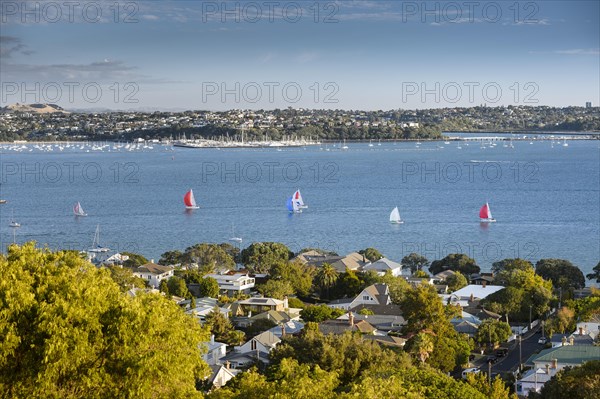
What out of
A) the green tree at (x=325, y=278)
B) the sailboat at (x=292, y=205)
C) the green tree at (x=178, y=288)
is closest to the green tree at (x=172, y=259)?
the green tree at (x=178, y=288)

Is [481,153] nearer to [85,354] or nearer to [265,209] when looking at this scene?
[265,209]

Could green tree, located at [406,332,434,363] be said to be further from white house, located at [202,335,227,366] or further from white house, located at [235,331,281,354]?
white house, located at [202,335,227,366]

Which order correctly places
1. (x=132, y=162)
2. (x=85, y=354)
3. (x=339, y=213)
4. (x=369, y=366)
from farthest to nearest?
1. (x=132, y=162)
2. (x=339, y=213)
3. (x=369, y=366)
4. (x=85, y=354)

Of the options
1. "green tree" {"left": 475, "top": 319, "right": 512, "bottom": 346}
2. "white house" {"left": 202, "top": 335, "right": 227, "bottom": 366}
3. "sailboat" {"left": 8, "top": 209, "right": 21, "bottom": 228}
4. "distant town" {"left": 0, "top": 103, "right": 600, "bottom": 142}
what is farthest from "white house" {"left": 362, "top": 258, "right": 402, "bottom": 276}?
"distant town" {"left": 0, "top": 103, "right": 600, "bottom": 142}

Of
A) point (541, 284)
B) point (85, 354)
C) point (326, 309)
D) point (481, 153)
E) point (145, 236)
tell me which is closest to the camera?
point (85, 354)

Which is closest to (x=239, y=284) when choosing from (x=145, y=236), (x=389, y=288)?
(x=389, y=288)

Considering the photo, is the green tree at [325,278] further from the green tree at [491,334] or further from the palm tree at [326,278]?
the green tree at [491,334]
